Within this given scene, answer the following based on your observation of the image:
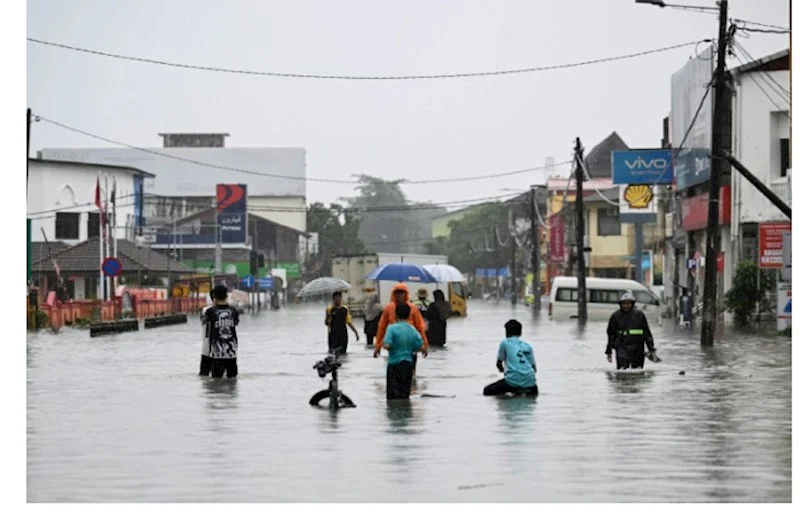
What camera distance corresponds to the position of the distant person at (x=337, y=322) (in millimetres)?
30438

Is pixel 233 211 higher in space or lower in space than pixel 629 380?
higher

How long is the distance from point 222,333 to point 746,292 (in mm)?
30530

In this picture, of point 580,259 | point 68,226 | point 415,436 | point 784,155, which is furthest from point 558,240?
point 415,436

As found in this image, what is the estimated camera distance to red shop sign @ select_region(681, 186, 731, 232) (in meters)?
59.9

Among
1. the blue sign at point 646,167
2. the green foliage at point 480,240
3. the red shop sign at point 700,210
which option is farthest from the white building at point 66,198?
the green foliage at point 480,240

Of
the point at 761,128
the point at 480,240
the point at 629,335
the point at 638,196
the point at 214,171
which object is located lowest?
the point at 629,335

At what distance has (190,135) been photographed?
15550 centimetres

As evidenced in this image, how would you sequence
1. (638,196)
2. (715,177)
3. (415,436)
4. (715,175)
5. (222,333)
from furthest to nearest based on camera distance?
(638,196)
(715,175)
(715,177)
(222,333)
(415,436)

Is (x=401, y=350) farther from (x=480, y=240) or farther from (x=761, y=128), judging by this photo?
(x=480, y=240)

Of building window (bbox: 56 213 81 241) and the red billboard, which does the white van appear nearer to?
building window (bbox: 56 213 81 241)

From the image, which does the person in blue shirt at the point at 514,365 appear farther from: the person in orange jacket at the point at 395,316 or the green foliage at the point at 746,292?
the green foliage at the point at 746,292

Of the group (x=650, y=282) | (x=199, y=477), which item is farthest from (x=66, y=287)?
(x=199, y=477)

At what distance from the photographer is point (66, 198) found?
10300 cm
